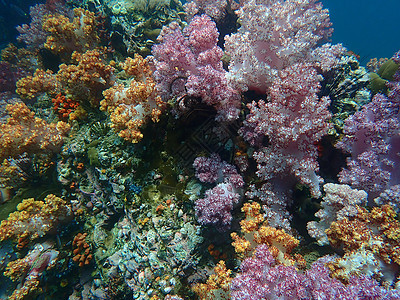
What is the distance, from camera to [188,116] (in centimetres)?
389

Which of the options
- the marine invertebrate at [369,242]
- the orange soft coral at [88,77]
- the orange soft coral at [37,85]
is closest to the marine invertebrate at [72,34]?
the orange soft coral at [37,85]

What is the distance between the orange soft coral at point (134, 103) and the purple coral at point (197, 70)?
0.27 metres

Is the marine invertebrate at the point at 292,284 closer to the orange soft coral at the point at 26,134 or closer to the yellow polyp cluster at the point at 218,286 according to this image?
the yellow polyp cluster at the point at 218,286

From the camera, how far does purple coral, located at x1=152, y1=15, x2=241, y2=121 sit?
356 centimetres

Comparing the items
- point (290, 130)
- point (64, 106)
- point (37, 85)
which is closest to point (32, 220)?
point (64, 106)

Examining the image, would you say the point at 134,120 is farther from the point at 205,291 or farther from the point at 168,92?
the point at 205,291

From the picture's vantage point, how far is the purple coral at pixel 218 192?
334 centimetres

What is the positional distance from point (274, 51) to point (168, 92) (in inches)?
84.4

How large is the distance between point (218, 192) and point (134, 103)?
→ 2280 millimetres

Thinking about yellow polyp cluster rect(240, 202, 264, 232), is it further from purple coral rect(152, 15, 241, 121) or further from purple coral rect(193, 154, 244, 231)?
purple coral rect(152, 15, 241, 121)

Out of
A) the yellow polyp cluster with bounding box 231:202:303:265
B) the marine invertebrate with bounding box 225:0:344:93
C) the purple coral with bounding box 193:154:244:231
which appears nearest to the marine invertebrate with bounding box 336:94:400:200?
the marine invertebrate with bounding box 225:0:344:93

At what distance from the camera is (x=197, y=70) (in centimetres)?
388

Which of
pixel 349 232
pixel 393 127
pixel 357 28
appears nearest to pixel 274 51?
pixel 393 127

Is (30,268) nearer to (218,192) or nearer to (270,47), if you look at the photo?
(218,192)
